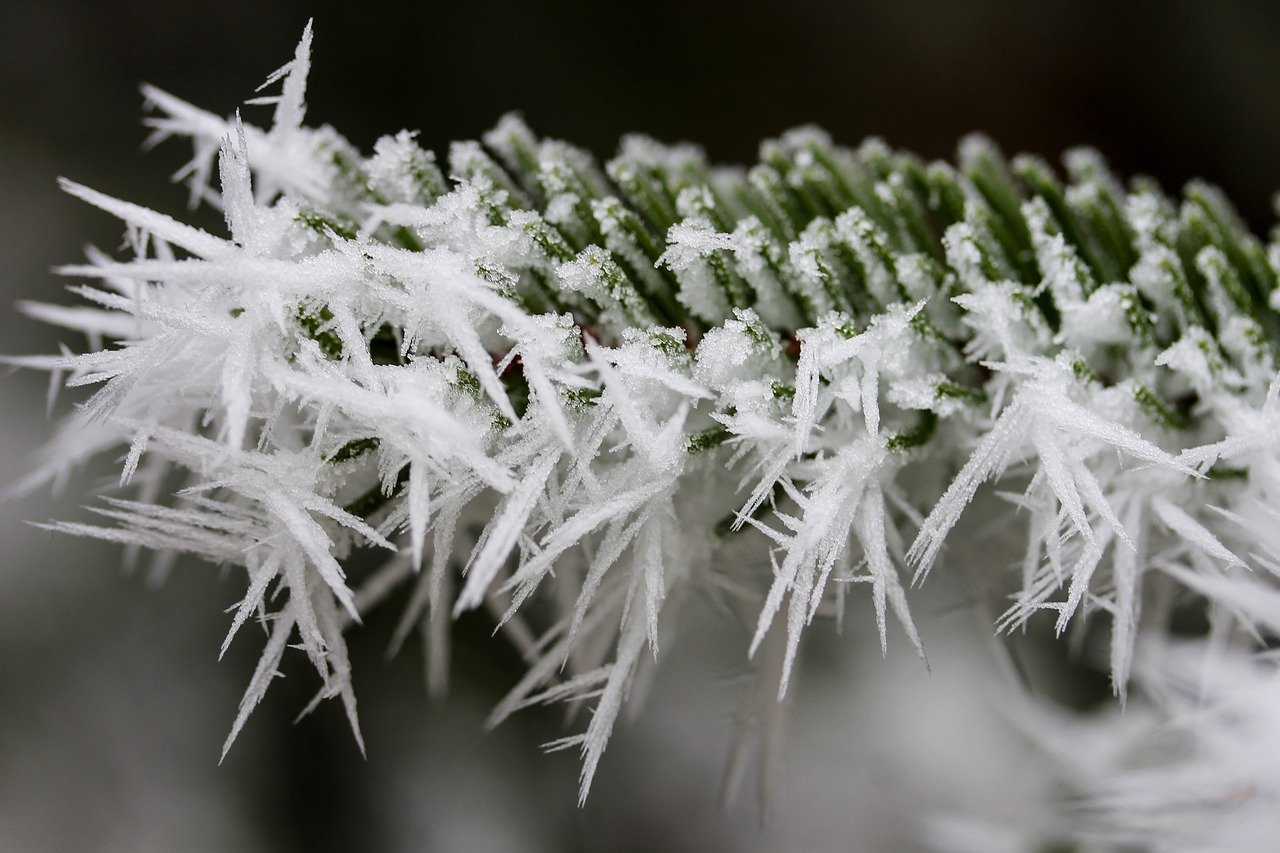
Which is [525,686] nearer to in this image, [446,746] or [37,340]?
[446,746]

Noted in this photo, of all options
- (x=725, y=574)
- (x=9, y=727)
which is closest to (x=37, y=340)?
(x=9, y=727)

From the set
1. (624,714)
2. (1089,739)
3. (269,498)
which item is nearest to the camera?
(269,498)

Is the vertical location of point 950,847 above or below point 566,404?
below

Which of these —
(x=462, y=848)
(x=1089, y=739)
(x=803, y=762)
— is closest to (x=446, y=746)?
(x=462, y=848)

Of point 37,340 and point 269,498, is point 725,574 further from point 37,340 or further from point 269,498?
point 37,340

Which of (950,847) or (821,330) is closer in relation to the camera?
(821,330)

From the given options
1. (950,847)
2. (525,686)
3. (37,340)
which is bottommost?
(950,847)

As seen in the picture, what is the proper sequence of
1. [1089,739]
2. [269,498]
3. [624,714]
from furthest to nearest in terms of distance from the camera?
1. [624,714]
2. [1089,739]
3. [269,498]
